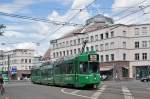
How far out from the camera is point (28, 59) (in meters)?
142

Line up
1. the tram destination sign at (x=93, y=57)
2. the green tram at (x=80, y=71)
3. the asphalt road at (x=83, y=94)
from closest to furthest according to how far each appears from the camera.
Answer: the asphalt road at (x=83, y=94)
the green tram at (x=80, y=71)
the tram destination sign at (x=93, y=57)

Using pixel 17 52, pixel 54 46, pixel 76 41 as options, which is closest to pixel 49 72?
pixel 76 41

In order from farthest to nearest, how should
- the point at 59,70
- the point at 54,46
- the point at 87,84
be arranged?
1. the point at 54,46
2. the point at 59,70
3. the point at 87,84

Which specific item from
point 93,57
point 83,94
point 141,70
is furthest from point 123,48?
point 83,94

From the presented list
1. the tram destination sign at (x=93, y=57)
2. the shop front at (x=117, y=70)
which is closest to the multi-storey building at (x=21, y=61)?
the shop front at (x=117, y=70)

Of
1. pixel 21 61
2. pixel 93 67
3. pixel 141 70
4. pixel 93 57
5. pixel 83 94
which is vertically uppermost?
pixel 21 61

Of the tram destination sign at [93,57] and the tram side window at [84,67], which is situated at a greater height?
the tram destination sign at [93,57]

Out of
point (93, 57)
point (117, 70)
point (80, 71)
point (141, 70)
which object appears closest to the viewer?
point (80, 71)

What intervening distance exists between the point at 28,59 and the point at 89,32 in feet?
163

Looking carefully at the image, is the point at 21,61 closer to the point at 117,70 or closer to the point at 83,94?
the point at 117,70

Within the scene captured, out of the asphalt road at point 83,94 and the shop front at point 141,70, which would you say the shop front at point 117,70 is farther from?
the asphalt road at point 83,94

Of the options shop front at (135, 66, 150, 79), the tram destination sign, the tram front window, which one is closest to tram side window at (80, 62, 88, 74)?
the tram front window

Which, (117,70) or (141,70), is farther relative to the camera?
(141,70)

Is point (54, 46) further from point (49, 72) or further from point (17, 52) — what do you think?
point (49, 72)
